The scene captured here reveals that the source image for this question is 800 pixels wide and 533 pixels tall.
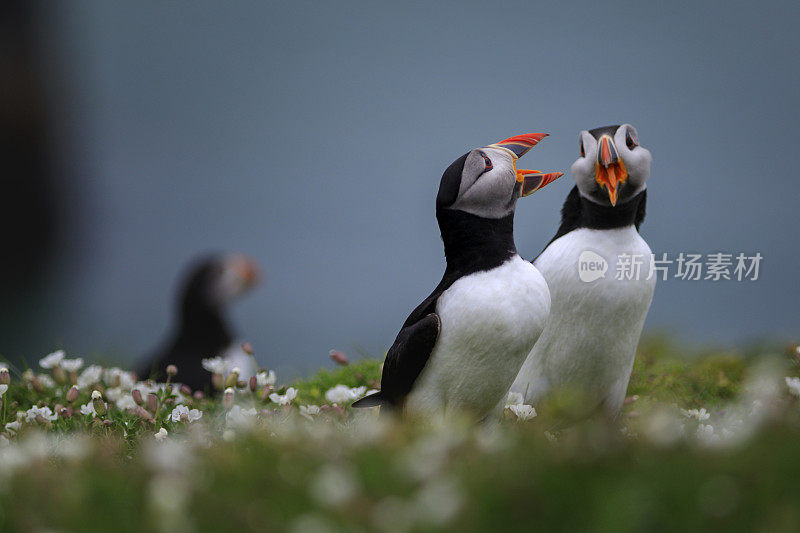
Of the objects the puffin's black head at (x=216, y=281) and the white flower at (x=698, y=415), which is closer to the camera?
the white flower at (x=698, y=415)

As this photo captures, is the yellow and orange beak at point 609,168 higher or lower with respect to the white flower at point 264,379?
higher

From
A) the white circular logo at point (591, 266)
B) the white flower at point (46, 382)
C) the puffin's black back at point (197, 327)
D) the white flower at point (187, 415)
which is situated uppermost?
the white circular logo at point (591, 266)

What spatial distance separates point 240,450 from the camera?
2158 millimetres

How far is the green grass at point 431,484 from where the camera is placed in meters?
1.56

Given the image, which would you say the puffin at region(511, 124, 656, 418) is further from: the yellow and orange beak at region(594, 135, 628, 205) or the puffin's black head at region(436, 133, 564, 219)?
the puffin's black head at region(436, 133, 564, 219)

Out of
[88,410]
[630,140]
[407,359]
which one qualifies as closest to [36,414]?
[88,410]

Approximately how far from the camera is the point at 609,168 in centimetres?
346

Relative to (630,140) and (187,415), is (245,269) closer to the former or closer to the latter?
(187,415)

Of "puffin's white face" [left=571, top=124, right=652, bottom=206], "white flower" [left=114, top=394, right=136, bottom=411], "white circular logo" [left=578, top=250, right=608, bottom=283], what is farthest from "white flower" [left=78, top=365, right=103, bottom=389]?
"puffin's white face" [left=571, top=124, right=652, bottom=206]

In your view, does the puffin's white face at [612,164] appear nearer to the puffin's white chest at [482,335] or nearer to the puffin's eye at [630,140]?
the puffin's eye at [630,140]

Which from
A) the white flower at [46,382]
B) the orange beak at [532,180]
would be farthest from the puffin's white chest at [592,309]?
the white flower at [46,382]

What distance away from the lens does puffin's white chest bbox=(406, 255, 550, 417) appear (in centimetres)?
297

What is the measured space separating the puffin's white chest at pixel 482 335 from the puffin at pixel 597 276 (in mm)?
574

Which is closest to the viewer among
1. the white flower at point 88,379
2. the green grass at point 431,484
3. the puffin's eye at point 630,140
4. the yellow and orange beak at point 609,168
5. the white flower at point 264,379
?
the green grass at point 431,484
